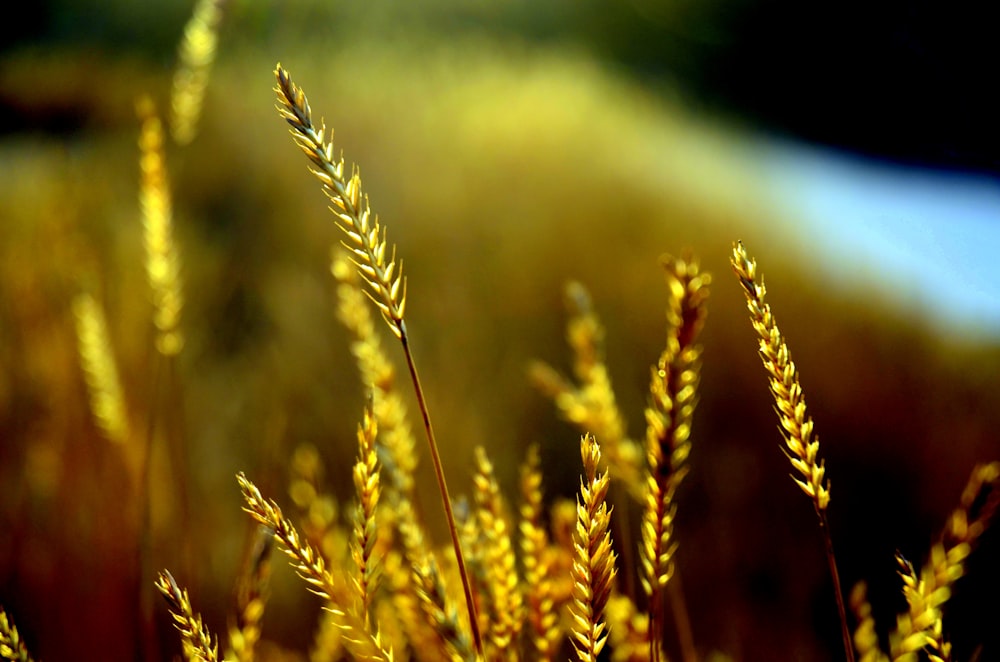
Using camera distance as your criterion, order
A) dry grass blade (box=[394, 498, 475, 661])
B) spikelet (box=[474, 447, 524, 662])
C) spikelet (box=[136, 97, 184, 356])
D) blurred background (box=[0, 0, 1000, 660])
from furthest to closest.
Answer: blurred background (box=[0, 0, 1000, 660])
spikelet (box=[136, 97, 184, 356])
spikelet (box=[474, 447, 524, 662])
dry grass blade (box=[394, 498, 475, 661])

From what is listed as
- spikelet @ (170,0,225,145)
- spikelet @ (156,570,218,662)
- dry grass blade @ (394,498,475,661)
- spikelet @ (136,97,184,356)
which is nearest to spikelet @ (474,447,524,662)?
dry grass blade @ (394,498,475,661)

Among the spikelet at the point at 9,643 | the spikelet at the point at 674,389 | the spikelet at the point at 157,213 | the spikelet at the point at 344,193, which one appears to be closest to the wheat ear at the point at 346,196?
the spikelet at the point at 344,193

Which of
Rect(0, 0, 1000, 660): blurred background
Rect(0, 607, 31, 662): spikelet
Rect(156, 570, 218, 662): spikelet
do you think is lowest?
Rect(0, 0, 1000, 660): blurred background

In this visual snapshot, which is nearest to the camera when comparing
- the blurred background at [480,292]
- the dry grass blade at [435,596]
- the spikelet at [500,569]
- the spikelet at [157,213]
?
the dry grass blade at [435,596]

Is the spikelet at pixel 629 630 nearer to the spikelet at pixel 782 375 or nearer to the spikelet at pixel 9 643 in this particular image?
the spikelet at pixel 782 375

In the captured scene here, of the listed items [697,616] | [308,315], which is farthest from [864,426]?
[308,315]

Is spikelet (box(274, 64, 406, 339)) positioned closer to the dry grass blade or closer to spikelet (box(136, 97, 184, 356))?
the dry grass blade

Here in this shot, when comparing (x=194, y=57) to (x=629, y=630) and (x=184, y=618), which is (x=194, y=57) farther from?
(x=629, y=630)

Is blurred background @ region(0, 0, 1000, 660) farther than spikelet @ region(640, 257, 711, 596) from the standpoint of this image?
Yes

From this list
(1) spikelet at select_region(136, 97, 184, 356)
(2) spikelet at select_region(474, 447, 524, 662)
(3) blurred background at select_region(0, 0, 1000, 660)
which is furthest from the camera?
(3) blurred background at select_region(0, 0, 1000, 660)

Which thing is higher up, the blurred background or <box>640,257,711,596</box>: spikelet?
<box>640,257,711,596</box>: spikelet
